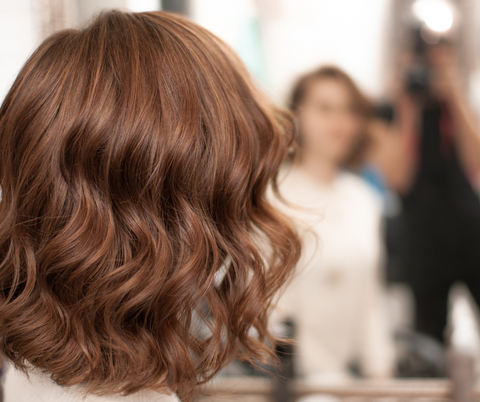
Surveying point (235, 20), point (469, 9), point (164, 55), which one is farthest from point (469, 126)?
point (164, 55)

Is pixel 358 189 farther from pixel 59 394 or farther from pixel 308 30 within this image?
pixel 59 394

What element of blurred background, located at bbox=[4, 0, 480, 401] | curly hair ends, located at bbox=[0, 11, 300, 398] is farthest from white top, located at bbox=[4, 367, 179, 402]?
blurred background, located at bbox=[4, 0, 480, 401]

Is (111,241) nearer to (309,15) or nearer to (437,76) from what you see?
(309,15)

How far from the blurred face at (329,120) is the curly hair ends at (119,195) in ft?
1.38

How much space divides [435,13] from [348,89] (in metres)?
0.24

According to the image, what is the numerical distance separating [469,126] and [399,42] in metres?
0.25

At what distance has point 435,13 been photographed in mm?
787

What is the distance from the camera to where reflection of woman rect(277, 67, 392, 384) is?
2.76 ft

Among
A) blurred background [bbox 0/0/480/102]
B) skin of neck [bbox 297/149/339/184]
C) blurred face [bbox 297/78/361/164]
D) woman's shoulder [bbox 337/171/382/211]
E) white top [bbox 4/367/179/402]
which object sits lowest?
white top [bbox 4/367/179/402]

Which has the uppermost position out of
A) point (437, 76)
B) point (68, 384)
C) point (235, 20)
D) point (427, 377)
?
point (235, 20)

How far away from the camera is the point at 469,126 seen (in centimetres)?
83

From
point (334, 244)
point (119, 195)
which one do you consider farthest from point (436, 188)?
point (119, 195)

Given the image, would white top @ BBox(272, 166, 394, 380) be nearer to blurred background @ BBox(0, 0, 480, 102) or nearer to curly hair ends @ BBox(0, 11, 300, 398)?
blurred background @ BBox(0, 0, 480, 102)

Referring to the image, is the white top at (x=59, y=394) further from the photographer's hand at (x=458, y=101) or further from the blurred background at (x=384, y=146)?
the photographer's hand at (x=458, y=101)
